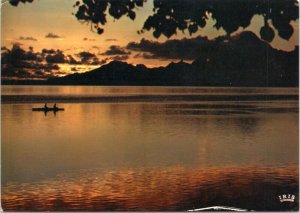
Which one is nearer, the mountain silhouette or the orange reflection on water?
the orange reflection on water

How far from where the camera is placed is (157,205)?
5.23 metres

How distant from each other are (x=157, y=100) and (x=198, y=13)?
1.30 m

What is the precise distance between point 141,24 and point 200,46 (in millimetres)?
648

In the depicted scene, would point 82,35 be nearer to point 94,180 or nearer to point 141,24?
point 141,24

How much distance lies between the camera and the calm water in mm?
5297

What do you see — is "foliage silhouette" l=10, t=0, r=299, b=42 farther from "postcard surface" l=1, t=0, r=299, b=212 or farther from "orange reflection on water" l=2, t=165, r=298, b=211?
"orange reflection on water" l=2, t=165, r=298, b=211

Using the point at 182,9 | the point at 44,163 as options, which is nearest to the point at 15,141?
the point at 44,163

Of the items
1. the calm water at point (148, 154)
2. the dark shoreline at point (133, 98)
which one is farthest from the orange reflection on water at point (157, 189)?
the dark shoreline at point (133, 98)

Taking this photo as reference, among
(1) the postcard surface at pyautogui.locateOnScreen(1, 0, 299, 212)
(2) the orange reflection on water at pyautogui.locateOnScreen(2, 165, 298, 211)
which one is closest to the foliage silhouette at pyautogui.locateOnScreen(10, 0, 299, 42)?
(1) the postcard surface at pyautogui.locateOnScreen(1, 0, 299, 212)

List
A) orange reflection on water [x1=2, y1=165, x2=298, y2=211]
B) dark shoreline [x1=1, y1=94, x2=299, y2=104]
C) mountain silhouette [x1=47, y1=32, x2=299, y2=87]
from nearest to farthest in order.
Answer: orange reflection on water [x1=2, y1=165, x2=298, y2=211], dark shoreline [x1=1, y1=94, x2=299, y2=104], mountain silhouette [x1=47, y1=32, x2=299, y2=87]

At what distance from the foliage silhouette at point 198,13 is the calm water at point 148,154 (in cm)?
71

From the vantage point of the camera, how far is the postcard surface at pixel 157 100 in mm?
5289

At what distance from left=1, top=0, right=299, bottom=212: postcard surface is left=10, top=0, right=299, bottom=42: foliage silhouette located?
0.01 meters

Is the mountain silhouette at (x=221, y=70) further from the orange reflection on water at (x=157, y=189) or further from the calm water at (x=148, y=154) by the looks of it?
the orange reflection on water at (x=157, y=189)
